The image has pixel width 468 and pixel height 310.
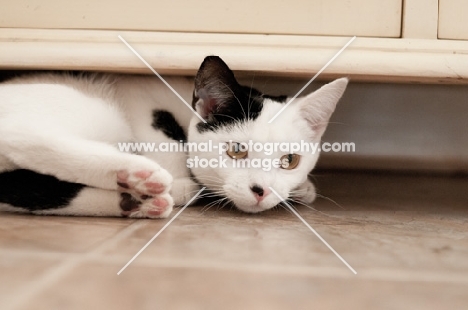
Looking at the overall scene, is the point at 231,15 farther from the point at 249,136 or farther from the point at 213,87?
the point at 249,136

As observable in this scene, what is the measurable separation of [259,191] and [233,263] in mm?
307

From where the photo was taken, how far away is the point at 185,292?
530 millimetres

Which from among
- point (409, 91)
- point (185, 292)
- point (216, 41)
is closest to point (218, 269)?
point (185, 292)

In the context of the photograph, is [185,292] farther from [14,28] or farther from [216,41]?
[14,28]

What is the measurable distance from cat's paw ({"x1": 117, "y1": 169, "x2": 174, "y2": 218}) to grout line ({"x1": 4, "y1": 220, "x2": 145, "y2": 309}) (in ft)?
0.37

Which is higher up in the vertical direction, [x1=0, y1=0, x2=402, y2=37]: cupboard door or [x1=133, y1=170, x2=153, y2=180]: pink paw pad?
[x1=0, y1=0, x2=402, y2=37]: cupboard door

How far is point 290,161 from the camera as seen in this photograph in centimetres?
102

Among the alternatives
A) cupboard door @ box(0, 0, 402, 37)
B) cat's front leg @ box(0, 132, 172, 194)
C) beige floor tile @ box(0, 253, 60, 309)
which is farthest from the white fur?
beige floor tile @ box(0, 253, 60, 309)

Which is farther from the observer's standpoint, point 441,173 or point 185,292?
point 441,173

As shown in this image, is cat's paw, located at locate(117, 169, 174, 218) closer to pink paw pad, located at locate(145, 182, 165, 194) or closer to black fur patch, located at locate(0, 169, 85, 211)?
pink paw pad, located at locate(145, 182, 165, 194)

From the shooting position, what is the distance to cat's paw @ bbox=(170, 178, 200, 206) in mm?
997

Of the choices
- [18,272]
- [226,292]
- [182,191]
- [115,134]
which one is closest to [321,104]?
[182,191]

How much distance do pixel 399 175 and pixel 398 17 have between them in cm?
83

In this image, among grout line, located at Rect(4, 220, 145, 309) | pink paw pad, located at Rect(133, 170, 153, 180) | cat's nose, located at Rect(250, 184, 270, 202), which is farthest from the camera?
cat's nose, located at Rect(250, 184, 270, 202)
